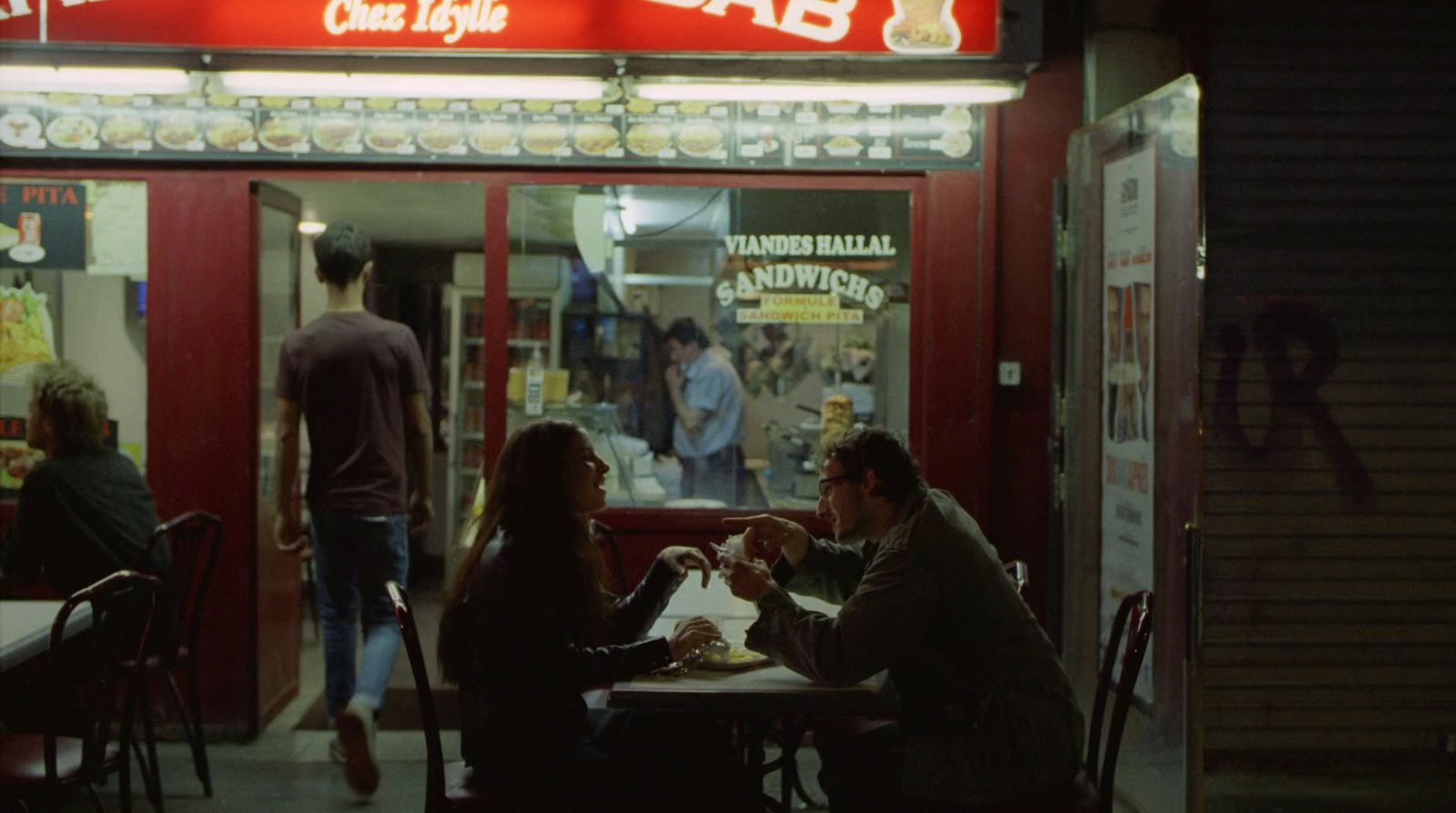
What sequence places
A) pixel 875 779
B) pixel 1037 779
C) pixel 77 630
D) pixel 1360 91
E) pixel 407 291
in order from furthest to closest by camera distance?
pixel 407 291 < pixel 1360 91 < pixel 77 630 < pixel 875 779 < pixel 1037 779

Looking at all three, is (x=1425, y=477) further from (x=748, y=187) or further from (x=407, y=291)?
(x=407, y=291)

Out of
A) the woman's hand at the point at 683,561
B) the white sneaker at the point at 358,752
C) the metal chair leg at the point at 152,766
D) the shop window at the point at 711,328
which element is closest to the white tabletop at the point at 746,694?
the woman's hand at the point at 683,561

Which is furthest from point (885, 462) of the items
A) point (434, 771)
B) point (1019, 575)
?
point (434, 771)

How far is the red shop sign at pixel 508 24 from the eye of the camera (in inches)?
210

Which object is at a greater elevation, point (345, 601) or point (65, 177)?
point (65, 177)

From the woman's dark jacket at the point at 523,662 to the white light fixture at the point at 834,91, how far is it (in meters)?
2.57

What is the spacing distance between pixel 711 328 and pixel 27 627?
10.0 feet

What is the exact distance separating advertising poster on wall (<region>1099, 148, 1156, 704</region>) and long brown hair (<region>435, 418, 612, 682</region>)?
2.35 m

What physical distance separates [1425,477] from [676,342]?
3.21m

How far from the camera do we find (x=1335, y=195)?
5.81m

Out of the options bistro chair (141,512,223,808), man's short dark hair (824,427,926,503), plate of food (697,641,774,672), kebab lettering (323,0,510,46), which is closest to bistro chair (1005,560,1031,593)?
man's short dark hair (824,427,926,503)

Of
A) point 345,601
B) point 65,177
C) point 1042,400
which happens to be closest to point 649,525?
point 345,601

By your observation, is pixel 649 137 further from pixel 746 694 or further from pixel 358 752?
pixel 746 694

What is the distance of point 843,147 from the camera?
5.96 metres
